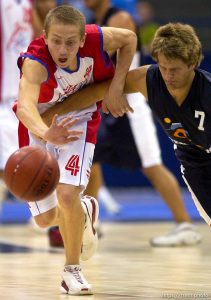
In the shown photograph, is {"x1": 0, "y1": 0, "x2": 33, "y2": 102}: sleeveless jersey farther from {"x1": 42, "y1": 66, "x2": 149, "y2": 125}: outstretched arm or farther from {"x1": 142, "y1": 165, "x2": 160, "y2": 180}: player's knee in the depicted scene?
{"x1": 42, "y1": 66, "x2": 149, "y2": 125}: outstretched arm

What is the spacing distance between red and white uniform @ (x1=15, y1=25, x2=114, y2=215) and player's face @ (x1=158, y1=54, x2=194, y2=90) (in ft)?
1.99

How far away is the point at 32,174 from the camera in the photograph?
17.7 ft

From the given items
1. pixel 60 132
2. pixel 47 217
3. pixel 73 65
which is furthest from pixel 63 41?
pixel 47 217

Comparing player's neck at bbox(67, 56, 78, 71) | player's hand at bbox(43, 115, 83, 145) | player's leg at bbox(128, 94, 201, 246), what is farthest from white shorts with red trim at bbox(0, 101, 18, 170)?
player's hand at bbox(43, 115, 83, 145)

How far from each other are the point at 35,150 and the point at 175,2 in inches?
387

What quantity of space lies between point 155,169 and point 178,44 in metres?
3.32

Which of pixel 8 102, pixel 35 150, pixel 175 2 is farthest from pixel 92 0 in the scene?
pixel 175 2

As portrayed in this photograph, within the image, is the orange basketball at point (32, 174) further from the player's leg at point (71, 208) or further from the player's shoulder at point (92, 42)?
the player's shoulder at point (92, 42)

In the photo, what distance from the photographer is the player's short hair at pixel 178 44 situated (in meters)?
5.49

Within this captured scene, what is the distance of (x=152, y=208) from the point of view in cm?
1191

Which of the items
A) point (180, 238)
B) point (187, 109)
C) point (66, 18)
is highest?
point (66, 18)

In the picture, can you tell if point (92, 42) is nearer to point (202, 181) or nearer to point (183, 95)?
point (183, 95)

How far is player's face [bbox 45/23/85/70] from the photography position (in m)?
5.67

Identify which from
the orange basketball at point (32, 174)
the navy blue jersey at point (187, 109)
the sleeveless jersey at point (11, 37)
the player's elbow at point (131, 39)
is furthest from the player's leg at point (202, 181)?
the sleeveless jersey at point (11, 37)
